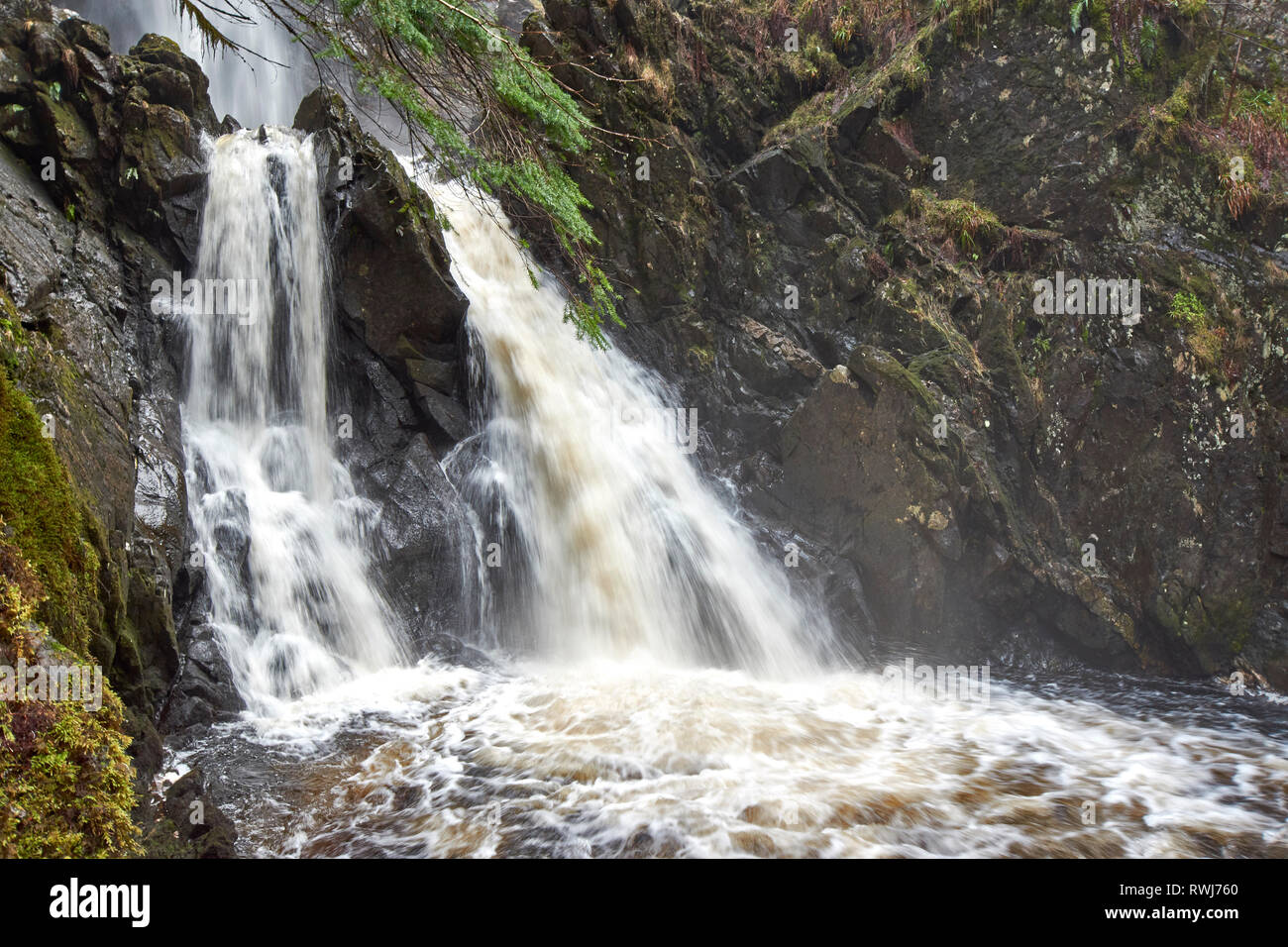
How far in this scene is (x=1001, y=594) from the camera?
9.70 meters

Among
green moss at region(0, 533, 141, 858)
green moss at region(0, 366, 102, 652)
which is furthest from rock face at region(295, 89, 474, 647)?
green moss at region(0, 533, 141, 858)

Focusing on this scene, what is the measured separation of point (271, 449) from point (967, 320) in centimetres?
941

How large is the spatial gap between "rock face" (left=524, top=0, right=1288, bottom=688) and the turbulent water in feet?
3.22

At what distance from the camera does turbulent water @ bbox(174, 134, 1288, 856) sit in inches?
191

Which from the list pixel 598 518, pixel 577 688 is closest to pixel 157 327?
pixel 598 518

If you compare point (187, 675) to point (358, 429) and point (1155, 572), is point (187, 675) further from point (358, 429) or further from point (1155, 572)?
point (1155, 572)

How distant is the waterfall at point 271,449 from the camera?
684cm

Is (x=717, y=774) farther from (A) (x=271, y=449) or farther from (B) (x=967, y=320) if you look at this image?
(B) (x=967, y=320)

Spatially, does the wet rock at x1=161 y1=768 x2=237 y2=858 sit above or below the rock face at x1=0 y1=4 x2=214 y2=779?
below

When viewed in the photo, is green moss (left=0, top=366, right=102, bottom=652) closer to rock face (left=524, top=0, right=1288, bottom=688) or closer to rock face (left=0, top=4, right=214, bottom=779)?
rock face (left=0, top=4, right=214, bottom=779)

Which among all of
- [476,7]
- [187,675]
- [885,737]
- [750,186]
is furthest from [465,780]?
[750,186]

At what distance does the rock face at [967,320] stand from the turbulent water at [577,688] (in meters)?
0.98

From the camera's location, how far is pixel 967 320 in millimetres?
10859

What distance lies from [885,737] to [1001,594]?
4.22 m
